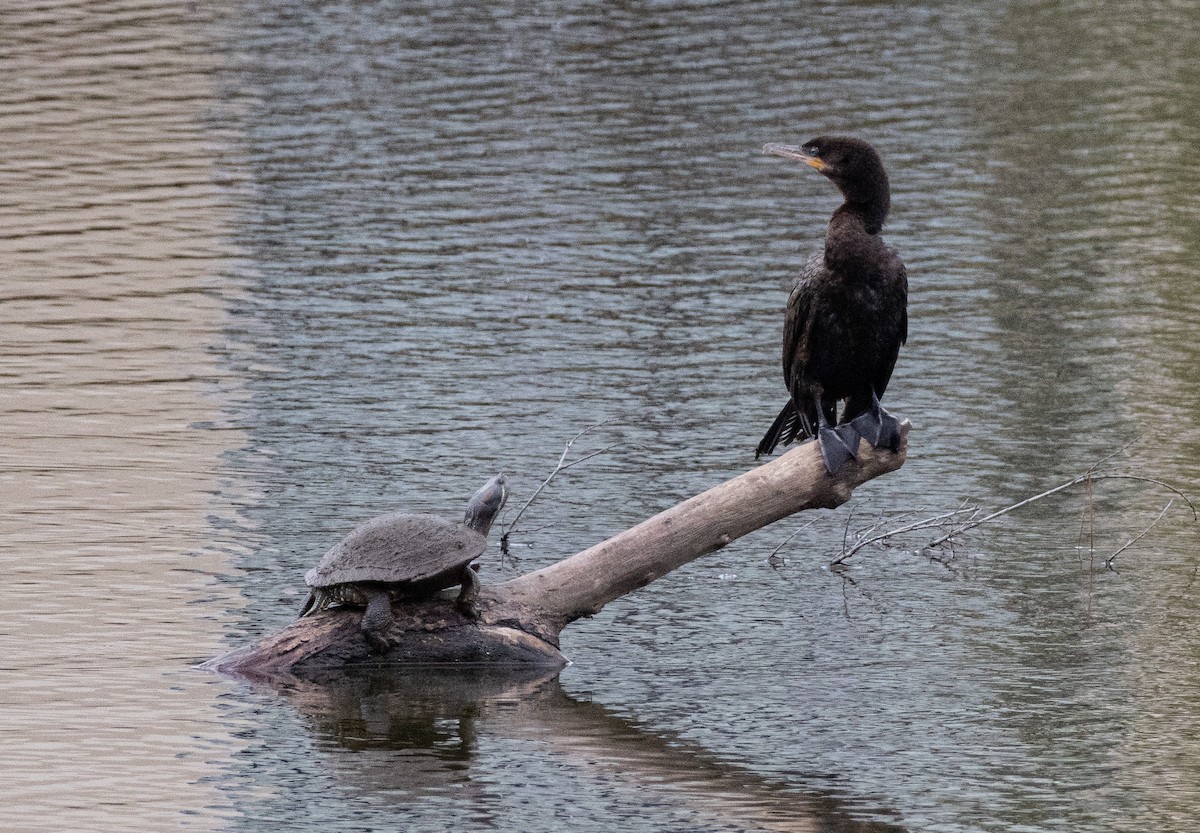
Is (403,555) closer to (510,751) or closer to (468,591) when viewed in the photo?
(468,591)

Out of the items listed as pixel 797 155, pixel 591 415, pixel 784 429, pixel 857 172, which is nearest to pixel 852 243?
pixel 857 172

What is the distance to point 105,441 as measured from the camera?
10547mm

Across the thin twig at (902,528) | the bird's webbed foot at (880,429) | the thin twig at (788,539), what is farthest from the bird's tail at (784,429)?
the thin twig at (788,539)

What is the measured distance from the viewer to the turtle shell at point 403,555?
720cm

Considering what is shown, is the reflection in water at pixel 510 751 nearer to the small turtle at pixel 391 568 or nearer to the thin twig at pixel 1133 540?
the small turtle at pixel 391 568

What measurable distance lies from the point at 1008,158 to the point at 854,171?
11.0 metres

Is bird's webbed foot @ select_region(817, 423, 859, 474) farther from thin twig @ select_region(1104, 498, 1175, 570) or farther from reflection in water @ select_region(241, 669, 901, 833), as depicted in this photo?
thin twig @ select_region(1104, 498, 1175, 570)

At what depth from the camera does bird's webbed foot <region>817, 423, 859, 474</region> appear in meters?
7.29

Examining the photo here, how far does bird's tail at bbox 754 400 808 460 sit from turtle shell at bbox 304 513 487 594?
1.18 m

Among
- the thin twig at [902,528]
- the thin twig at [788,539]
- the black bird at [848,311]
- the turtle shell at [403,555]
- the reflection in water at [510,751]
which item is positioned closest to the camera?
the reflection in water at [510,751]

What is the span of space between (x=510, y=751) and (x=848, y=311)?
1932mm

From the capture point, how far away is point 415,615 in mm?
7473

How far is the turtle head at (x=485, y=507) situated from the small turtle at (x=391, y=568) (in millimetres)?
337

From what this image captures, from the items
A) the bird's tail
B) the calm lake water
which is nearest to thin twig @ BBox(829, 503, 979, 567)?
the calm lake water
